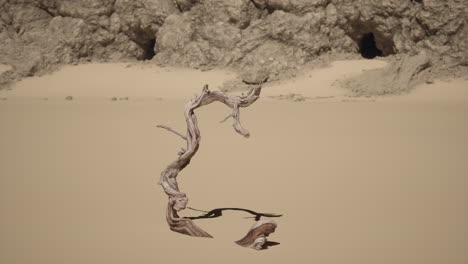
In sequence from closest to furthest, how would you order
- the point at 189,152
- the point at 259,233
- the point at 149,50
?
the point at 259,233 < the point at 189,152 < the point at 149,50

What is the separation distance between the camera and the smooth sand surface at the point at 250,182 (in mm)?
4359

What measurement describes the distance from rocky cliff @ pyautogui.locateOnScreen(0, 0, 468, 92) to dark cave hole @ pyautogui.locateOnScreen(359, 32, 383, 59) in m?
0.03

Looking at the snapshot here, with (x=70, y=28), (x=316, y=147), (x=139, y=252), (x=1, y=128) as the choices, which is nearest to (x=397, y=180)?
(x=316, y=147)

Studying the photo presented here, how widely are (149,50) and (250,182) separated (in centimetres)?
1114

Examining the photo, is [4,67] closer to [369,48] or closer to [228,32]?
[228,32]

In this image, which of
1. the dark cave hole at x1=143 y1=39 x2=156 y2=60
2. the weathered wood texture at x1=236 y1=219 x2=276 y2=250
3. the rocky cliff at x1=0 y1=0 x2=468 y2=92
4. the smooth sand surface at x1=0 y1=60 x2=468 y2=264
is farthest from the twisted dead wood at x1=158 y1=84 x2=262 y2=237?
the dark cave hole at x1=143 y1=39 x2=156 y2=60

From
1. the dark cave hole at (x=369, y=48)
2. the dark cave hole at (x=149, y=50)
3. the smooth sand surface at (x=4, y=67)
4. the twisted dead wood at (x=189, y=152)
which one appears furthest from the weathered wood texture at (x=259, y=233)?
the dark cave hole at (x=149, y=50)

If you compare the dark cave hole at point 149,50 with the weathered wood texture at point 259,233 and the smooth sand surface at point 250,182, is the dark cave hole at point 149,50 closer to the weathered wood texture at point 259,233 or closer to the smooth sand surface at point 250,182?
the smooth sand surface at point 250,182

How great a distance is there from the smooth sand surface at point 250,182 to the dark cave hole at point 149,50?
5909mm

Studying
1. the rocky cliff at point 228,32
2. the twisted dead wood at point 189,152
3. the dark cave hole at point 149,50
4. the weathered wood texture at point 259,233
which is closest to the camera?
the weathered wood texture at point 259,233

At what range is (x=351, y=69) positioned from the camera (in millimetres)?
12914

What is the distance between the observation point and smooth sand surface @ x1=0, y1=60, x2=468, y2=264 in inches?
172

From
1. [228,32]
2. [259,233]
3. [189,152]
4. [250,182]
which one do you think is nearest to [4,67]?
[228,32]

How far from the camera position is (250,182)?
19.8 ft
